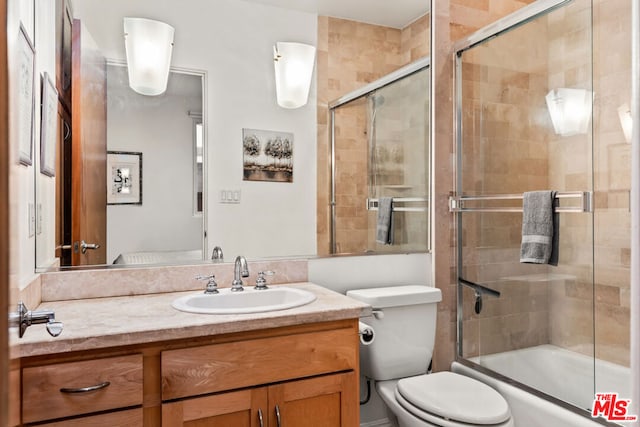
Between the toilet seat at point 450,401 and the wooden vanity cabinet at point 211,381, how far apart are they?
0.28 metres

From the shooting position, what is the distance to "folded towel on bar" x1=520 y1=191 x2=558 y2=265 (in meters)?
1.82

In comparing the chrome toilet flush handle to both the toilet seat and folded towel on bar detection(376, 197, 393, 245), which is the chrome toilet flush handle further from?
folded towel on bar detection(376, 197, 393, 245)

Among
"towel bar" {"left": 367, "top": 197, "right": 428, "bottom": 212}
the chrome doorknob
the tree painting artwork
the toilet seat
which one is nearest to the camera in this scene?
the toilet seat

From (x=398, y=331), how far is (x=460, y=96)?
123 centimetres

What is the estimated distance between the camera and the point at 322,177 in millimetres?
1999

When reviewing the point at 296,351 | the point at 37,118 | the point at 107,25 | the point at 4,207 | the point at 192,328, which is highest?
the point at 107,25

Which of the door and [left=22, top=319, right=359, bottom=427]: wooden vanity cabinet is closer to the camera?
[left=22, top=319, right=359, bottom=427]: wooden vanity cabinet

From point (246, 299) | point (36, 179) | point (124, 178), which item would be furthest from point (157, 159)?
point (246, 299)

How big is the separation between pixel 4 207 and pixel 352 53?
2001 mm

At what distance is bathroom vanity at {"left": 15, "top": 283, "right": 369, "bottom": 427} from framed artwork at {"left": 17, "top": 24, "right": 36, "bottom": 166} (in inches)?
19.8

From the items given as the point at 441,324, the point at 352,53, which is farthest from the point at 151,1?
the point at 441,324

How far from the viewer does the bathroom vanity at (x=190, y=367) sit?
3.76 feet

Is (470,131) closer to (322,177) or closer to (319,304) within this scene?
(322,177)

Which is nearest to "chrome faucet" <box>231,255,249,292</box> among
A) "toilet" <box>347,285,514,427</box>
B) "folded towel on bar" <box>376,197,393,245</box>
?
"toilet" <box>347,285,514,427</box>
